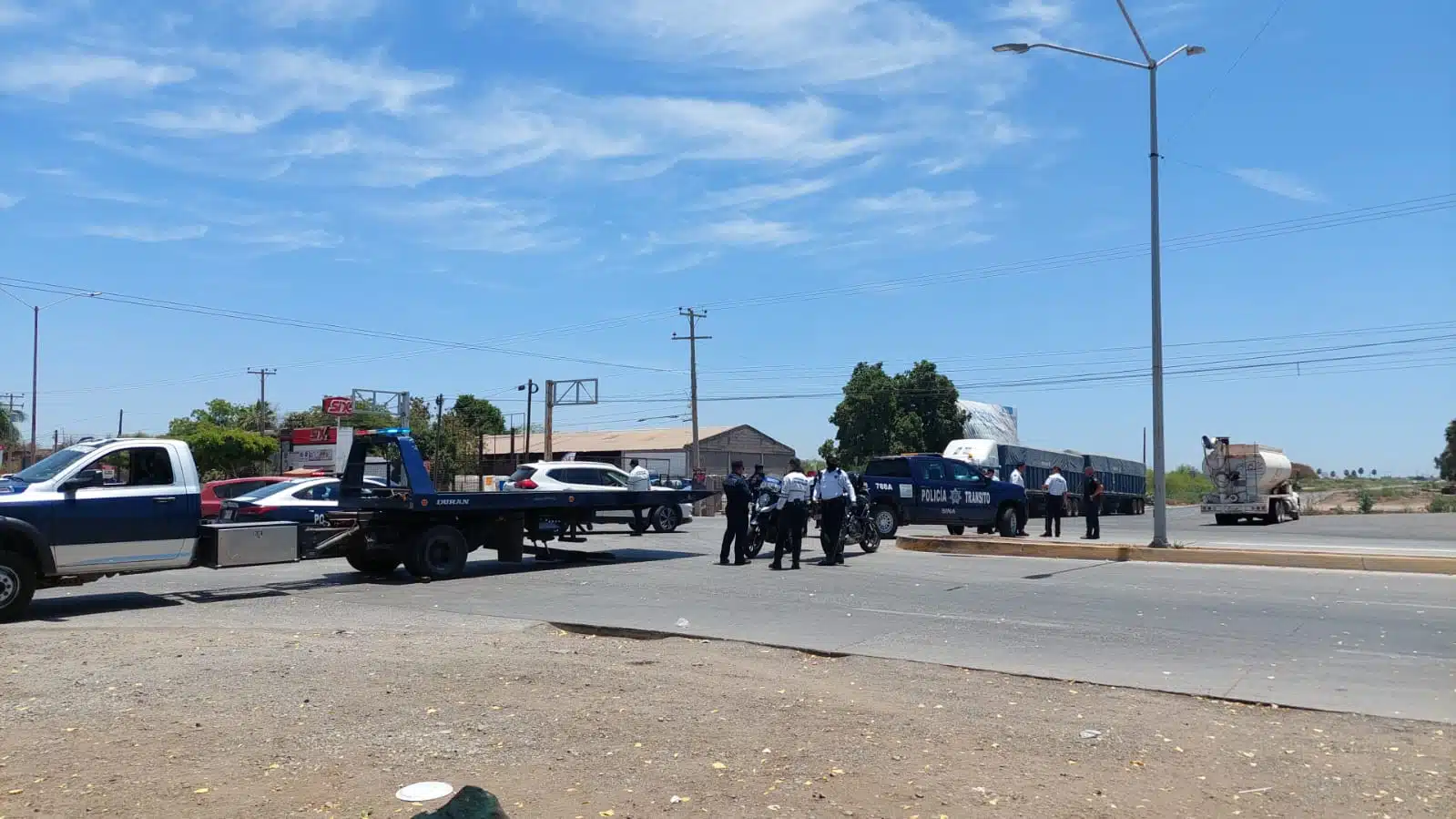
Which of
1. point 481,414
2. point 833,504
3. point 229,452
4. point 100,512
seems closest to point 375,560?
point 100,512

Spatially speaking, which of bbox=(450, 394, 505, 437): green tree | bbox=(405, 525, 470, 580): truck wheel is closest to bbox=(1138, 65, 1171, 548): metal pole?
bbox=(405, 525, 470, 580): truck wheel

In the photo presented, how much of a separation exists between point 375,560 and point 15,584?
5.50m

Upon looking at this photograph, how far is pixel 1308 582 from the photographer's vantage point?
50.2 feet

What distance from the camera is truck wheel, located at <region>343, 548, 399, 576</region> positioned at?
16.7 metres

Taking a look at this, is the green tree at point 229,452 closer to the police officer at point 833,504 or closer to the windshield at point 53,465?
the police officer at point 833,504

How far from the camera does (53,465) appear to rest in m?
12.7

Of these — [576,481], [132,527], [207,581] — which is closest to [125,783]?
[132,527]

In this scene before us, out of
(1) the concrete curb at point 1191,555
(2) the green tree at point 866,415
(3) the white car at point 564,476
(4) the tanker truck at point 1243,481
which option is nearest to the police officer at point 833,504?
(1) the concrete curb at point 1191,555

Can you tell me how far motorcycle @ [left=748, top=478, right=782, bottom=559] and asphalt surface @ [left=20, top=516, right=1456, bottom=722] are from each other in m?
1.38

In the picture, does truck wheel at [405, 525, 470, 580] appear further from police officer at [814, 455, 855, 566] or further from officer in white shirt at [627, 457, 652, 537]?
police officer at [814, 455, 855, 566]

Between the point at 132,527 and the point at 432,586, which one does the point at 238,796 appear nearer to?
the point at 132,527

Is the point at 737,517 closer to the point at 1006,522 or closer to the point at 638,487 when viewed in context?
the point at 638,487

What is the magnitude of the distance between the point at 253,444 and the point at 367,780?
201 ft

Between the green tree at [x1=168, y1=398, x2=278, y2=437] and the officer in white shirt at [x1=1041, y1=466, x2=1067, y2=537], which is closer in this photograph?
the officer in white shirt at [x1=1041, y1=466, x2=1067, y2=537]
